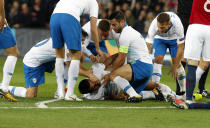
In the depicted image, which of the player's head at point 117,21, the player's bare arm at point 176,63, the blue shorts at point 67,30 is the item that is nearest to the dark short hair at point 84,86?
the blue shorts at point 67,30

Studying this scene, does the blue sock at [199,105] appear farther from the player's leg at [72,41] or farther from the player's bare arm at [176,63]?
the player's leg at [72,41]

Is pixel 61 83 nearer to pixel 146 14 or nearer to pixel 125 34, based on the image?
pixel 125 34

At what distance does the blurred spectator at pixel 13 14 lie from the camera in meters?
19.9

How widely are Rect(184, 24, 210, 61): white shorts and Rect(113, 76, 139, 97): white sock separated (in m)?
1.20

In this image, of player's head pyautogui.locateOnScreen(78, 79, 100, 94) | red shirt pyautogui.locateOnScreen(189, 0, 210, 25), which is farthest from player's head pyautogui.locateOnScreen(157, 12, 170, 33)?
player's head pyautogui.locateOnScreen(78, 79, 100, 94)

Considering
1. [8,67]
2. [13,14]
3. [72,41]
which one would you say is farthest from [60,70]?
[13,14]

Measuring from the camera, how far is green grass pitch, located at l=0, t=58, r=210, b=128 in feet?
20.3

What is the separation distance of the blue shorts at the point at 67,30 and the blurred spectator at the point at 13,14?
11.3 metres

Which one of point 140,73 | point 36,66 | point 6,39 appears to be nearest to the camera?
point 6,39

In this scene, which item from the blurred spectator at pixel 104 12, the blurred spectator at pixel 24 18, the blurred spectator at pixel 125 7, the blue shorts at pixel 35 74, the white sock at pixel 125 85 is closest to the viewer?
the white sock at pixel 125 85

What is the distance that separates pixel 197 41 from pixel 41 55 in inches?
123

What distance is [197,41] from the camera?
25.8 feet

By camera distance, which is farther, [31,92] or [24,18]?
[24,18]

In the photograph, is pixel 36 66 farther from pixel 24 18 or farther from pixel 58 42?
pixel 24 18
